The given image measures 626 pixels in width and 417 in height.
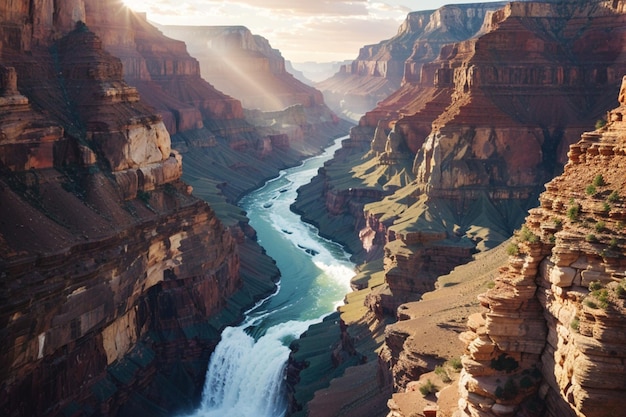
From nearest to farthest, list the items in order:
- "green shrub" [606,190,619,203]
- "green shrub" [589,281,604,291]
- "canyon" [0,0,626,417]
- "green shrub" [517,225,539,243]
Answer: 1. "green shrub" [589,281,604,291]
2. "green shrub" [606,190,619,203]
3. "canyon" [0,0,626,417]
4. "green shrub" [517,225,539,243]

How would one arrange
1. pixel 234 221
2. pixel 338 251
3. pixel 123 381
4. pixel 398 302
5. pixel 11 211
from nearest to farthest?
pixel 11 211 < pixel 123 381 < pixel 398 302 < pixel 234 221 < pixel 338 251

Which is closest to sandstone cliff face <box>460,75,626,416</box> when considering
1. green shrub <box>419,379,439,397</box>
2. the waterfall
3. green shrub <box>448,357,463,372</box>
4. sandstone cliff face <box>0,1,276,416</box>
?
green shrub <box>448,357,463,372</box>

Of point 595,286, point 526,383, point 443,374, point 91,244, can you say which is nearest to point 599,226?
point 595,286

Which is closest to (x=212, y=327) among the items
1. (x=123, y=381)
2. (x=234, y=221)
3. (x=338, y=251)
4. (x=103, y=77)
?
(x=123, y=381)

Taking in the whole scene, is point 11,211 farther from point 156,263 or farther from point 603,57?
point 603,57

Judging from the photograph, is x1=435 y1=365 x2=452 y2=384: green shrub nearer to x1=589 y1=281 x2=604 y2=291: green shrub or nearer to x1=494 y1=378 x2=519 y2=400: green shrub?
x1=494 y1=378 x2=519 y2=400: green shrub

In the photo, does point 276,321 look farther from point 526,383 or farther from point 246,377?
point 526,383
